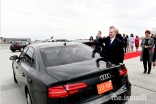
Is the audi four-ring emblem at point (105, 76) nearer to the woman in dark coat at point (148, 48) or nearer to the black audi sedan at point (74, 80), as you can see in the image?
the black audi sedan at point (74, 80)

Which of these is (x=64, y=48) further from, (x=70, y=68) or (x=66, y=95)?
(x=66, y=95)

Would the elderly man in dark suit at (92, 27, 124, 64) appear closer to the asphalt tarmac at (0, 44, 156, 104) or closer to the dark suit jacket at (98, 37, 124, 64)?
the dark suit jacket at (98, 37, 124, 64)

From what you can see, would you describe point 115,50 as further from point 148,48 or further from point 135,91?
point 148,48

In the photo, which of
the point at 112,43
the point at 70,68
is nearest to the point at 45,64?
the point at 70,68

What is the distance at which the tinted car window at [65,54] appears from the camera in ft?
9.18

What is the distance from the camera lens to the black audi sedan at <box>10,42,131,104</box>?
204 centimetres

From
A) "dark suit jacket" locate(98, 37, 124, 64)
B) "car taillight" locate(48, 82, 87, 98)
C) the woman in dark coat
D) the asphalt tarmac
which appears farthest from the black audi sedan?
the woman in dark coat

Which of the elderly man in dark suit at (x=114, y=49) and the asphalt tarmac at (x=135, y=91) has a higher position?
the elderly man in dark suit at (x=114, y=49)

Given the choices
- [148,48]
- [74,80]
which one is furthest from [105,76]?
[148,48]

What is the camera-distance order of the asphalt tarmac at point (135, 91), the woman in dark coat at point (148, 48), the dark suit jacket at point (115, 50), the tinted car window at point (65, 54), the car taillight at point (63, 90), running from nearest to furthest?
the car taillight at point (63, 90), the tinted car window at point (65, 54), the asphalt tarmac at point (135, 91), the dark suit jacket at point (115, 50), the woman in dark coat at point (148, 48)

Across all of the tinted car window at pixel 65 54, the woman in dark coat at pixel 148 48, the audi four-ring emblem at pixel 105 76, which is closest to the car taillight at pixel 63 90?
the audi four-ring emblem at pixel 105 76

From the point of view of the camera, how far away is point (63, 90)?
2.00m

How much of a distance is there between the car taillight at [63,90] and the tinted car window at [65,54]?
0.71 metres

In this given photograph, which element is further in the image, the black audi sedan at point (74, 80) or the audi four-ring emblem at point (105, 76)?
the audi four-ring emblem at point (105, 76)
